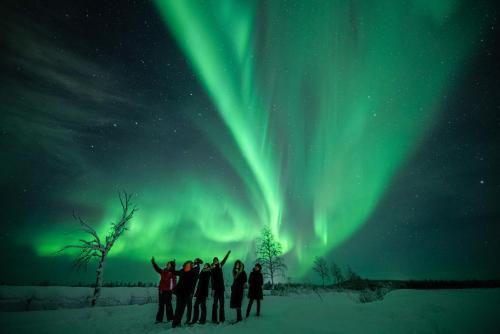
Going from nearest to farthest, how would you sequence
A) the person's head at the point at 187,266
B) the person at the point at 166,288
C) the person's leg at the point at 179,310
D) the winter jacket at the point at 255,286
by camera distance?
the person's leg at the point at 179,310
the person's head at the point at 187,266
the person at the point at 166,288
the winter jacket at the point at 255,286

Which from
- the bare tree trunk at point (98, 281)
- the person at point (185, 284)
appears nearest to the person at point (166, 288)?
the person at point (185, 284)

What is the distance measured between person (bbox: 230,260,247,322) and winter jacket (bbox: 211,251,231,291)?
461 mm

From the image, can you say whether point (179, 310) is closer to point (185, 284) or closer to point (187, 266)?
point (185, 284)

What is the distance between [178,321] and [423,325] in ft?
24.9

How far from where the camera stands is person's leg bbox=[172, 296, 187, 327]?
7639mm

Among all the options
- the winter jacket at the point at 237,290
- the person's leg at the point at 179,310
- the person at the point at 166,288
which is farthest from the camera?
the person at the point at 166,288

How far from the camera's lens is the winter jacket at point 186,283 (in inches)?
321

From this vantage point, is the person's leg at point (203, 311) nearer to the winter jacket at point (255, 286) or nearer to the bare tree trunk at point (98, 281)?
the winter jacket at point (255, 286)

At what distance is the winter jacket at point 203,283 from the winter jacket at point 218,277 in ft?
0.76

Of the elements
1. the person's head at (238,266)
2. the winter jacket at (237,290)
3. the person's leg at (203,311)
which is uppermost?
the person's head at (238,266)

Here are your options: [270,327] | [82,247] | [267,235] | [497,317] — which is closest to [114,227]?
[82,247]

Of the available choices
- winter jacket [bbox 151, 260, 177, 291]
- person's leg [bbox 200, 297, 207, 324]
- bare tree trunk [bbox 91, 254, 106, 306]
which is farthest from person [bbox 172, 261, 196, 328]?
bare tree trunk [bbox 91, 254, 106, 306]

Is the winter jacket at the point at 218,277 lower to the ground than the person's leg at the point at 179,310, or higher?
higher

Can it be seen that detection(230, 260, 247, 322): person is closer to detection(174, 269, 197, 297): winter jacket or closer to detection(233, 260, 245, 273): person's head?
detection(233, 260, 245, 273): person's head
